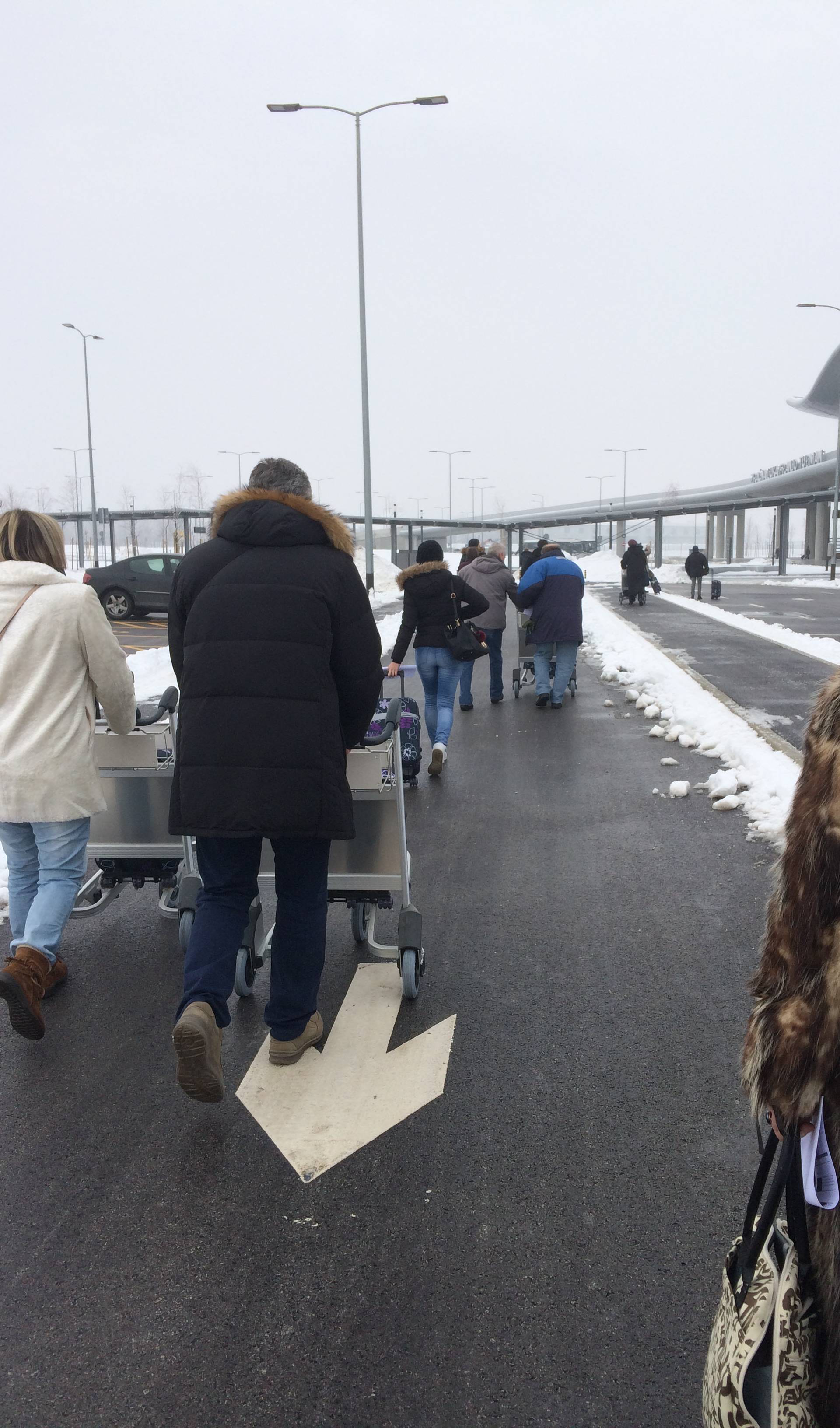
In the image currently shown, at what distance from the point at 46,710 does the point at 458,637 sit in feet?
17.6

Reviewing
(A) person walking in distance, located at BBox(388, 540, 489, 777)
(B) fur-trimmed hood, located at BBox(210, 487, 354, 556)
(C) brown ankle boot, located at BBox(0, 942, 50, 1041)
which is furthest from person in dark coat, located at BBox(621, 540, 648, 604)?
(C) brown ankle boot, located at BBox(0, 942, 50, 1041)

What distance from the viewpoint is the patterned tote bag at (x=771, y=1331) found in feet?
5.22

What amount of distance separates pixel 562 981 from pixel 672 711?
22.8 ft

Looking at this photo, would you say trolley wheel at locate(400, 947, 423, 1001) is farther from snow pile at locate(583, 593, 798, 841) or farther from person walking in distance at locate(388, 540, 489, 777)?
person walking in distance at locate(388, 540, 489, 777)

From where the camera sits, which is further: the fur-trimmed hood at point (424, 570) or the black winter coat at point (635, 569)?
the black winter coat at point (635, 569)

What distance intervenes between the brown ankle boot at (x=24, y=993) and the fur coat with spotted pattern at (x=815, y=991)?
2.70 meters

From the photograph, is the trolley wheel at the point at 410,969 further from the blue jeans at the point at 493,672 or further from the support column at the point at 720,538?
the support column at the point at 720,538

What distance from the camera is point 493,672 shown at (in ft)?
41.5

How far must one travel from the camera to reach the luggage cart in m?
12.6

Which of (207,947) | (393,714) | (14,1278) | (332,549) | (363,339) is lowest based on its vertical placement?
(14,1278)

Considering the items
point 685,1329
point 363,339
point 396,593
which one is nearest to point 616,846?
point 685,1329

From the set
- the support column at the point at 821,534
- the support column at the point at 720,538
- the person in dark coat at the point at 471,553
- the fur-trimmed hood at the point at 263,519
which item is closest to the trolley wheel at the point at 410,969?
the fur-trimmed hood at the point at 263,519

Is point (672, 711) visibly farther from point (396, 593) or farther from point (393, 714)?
point (396, 593)

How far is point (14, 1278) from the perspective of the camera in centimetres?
266
